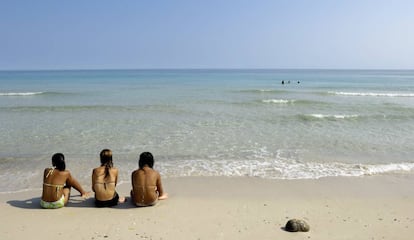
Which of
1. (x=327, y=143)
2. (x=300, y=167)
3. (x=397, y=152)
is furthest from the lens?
(x=327, y=143)

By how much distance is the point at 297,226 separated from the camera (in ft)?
15.5

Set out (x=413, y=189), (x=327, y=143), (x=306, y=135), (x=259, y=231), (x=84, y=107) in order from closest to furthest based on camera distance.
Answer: (x=259, y=231) → (x=413, y=189) → (x=327, y=143) → (x=306, y=135) → (x=84, y=107)

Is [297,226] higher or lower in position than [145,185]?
lower

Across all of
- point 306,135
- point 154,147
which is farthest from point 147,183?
point 306,135

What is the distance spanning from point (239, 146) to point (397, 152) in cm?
436

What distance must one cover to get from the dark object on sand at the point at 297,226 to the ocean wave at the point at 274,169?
9.03ft

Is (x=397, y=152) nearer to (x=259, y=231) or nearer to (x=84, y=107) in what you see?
(x=259, y=231)

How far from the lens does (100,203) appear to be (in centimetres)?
564

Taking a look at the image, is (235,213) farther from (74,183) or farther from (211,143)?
(211,143)

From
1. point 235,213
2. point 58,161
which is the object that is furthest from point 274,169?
point 58,161

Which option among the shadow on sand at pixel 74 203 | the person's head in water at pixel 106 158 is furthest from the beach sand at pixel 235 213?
the person's head in water at pixel 106 158

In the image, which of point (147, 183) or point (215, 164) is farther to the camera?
point (215, 164)

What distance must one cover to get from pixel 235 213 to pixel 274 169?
2.95 m

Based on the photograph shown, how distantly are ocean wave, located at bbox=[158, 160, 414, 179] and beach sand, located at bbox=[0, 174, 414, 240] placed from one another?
53 cm
